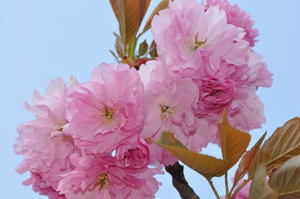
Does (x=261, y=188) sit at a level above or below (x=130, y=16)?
below

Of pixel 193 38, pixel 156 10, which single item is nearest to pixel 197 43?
pixel 193 38

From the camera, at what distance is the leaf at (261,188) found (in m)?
0.64

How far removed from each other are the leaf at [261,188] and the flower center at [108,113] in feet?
0.86

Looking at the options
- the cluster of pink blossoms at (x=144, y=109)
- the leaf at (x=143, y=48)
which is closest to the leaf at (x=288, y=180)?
the cluster of pink blossoms at (x=144, y=109)

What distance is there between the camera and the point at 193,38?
0.88m

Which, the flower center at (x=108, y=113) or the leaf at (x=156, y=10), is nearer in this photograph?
the flower center at (x=108, y=113)

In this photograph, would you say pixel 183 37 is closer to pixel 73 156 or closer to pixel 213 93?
pixel 213 93

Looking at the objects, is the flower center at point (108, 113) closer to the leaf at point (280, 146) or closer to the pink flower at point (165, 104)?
the pink flower at point (165, 104)

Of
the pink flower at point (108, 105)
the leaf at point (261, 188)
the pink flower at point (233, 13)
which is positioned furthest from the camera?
the pink flower at point (233, 13)

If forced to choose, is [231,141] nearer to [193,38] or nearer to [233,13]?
[193,38]

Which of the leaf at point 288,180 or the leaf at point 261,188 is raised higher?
the leaf at point 261,188

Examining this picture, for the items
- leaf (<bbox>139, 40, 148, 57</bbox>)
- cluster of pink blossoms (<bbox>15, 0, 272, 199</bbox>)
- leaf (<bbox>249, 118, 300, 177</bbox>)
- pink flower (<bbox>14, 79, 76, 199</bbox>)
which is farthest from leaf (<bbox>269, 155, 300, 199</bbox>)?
leaf (<bbox>139, 40, 148, 57</bbox>)

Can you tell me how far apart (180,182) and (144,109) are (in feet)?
0.58

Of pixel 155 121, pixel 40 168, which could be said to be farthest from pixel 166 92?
pixel 40 168
